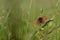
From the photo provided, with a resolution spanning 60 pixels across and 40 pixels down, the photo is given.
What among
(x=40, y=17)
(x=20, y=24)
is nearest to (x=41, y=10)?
(x=40, y=17)

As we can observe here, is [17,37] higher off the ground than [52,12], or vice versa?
[52,12]

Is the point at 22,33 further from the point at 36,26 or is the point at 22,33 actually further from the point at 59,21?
the point at 59,21

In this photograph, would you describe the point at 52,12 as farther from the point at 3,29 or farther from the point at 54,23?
the point at 3,29

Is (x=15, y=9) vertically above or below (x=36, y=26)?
above

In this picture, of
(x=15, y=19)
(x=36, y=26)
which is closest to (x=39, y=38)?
(x=36, y=26)
